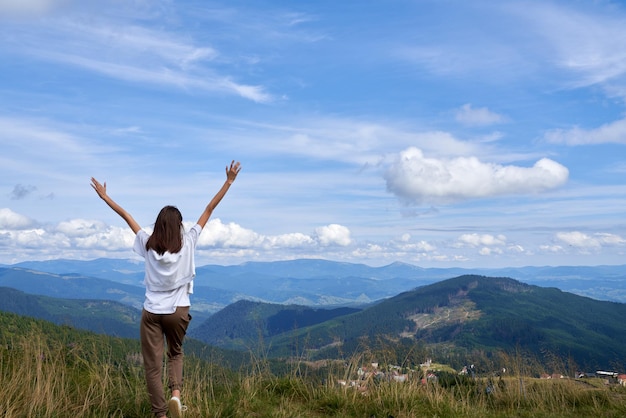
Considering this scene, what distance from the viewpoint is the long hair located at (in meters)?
5.42

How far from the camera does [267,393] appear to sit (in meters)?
7.70

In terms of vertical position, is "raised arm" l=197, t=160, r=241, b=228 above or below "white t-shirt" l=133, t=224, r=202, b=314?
above

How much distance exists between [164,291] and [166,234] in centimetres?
66

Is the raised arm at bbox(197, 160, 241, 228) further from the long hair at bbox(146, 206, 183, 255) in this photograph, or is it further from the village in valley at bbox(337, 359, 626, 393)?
the village in valley at bbox(337, 359, 626, 393)

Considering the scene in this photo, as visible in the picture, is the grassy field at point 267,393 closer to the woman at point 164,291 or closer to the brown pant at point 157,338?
the brown pant at point 157,338

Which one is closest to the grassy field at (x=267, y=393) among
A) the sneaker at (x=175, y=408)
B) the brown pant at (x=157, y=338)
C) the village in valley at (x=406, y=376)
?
the village in valley at (x=406, y=376)

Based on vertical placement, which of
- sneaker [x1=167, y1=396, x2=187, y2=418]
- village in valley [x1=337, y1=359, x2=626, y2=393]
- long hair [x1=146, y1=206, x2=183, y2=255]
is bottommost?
village in valley [x1=337, y1=359, x2=626, y2=393]

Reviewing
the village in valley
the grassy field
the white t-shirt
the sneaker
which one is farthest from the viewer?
the village in valley

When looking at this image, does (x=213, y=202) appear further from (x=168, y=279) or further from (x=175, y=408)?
(x=175, y=408)

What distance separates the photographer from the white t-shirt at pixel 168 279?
5.38m

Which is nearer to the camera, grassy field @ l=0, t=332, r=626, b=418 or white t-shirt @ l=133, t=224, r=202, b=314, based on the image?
white t-shirt @ l=133, t=224, r=202, b=314

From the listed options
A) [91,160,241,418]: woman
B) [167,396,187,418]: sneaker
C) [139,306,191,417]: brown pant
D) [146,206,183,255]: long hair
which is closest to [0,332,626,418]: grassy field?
[167,396,187,418]: sneaker

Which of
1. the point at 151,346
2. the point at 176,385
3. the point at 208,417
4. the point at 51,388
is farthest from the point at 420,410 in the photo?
the point at 51,388

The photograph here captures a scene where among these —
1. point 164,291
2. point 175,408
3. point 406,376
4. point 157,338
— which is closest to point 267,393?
point 175,408
